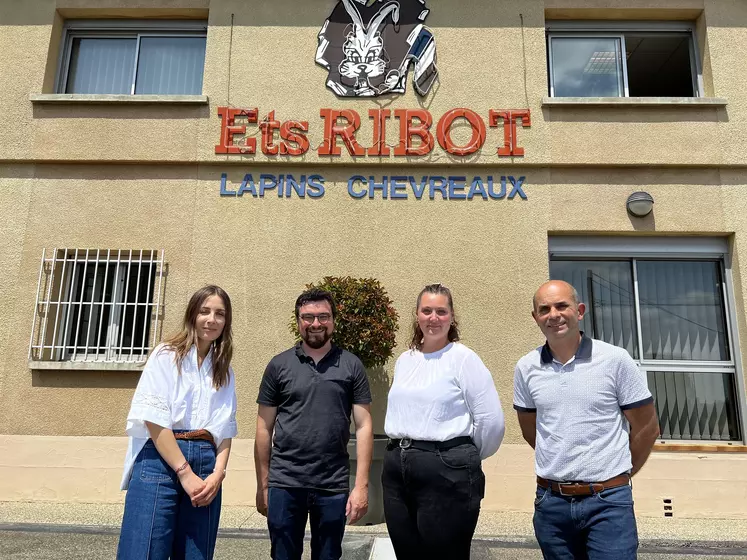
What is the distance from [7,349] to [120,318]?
1211mm

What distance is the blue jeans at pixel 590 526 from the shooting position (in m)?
2.09

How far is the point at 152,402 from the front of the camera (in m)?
2.33

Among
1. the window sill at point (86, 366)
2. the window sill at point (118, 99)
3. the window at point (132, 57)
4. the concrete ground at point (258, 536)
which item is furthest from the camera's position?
the window at point (132, 57)

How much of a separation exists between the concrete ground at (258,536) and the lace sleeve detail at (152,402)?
2.20 metres

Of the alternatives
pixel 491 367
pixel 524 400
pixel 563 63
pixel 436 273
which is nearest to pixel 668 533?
pixel 491 367

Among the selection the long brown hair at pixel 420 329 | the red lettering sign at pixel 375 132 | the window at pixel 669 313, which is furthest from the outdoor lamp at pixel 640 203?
the long brown hair at pixel 420 329

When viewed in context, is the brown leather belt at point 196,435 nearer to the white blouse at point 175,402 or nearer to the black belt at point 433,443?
the white blouse at point 175,402

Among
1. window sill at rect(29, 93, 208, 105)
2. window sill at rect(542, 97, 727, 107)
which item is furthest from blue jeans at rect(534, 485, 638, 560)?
window sill at rect(29, 93, 208, 105)

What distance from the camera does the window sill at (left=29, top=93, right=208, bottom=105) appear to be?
21.3 feet

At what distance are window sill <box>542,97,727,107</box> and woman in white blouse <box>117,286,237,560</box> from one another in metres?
5.28

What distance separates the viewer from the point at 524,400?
247 cm

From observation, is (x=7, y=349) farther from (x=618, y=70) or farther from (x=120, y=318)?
(x=618, y=70)

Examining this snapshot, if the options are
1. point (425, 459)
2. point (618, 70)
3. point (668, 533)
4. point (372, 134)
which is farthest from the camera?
point (618, 70)

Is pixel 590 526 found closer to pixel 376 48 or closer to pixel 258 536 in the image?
pixel 258 536
